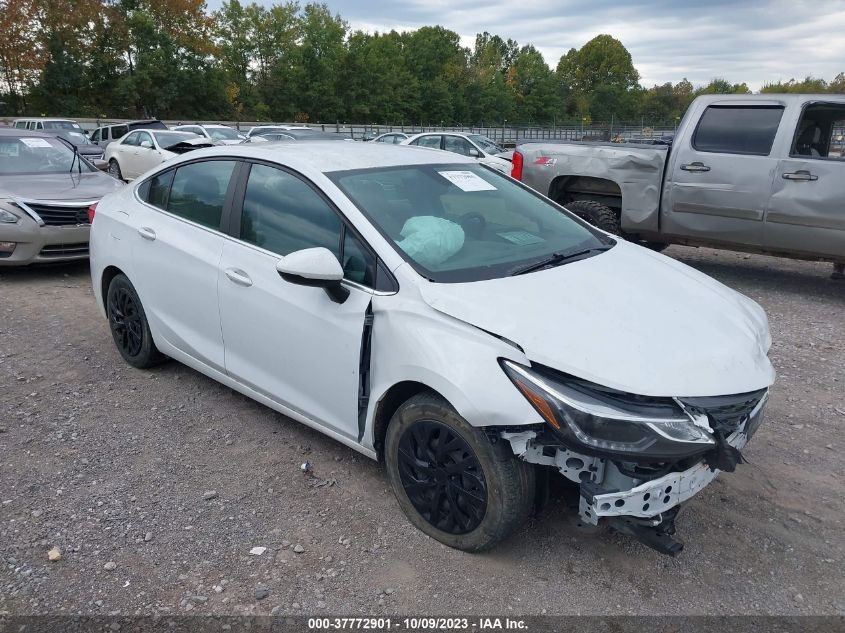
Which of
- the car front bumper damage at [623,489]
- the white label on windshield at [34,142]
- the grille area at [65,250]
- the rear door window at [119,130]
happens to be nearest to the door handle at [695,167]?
the car front bumper damage at [623,489]

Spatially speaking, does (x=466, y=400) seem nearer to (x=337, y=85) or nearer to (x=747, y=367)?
(x=747, y=367)

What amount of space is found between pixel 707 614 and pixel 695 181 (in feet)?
18.2

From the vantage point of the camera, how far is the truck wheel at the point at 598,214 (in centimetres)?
765

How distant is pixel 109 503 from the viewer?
3.28 metres

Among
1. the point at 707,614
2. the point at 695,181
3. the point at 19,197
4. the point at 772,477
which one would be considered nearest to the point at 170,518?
the point at 707,614

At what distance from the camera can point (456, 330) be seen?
272cm

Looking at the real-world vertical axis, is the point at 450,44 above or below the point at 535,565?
above

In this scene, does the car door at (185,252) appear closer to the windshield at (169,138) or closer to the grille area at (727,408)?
the grille area at (727,408)

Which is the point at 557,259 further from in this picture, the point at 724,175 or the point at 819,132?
the point at 819,132

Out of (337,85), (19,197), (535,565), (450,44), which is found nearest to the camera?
(535,565)

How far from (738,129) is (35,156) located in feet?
26.4

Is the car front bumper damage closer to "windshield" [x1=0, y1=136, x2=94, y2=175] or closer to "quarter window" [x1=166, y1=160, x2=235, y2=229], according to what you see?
"quarter window" [x1=166, y1=160, x2=235, y2=229]

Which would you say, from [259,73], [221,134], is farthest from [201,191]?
[259,73]

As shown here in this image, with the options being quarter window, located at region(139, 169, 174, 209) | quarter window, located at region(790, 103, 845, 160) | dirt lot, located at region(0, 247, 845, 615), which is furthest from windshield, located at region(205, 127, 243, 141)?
dirt lot, located at region(0, 247, 845, 615)
